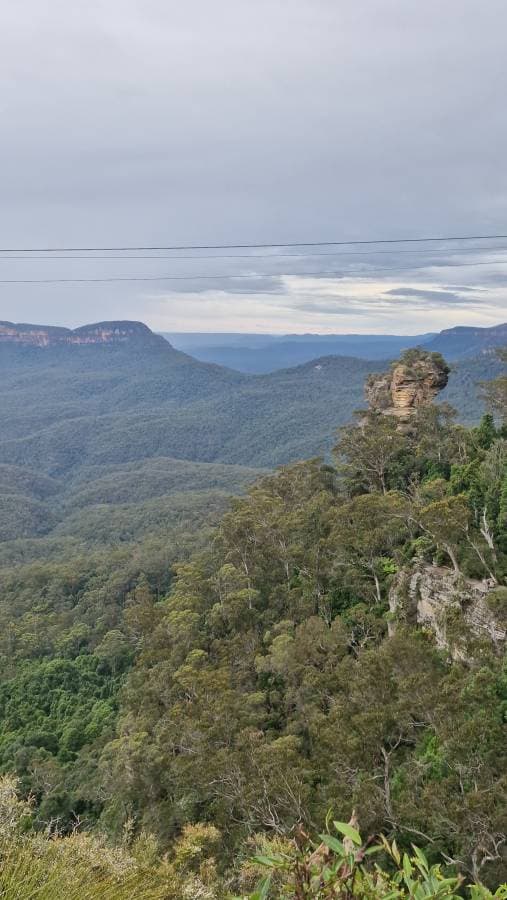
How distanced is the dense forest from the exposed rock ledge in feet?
0.24

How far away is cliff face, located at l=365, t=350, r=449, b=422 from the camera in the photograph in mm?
32781

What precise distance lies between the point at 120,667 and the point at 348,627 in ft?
67.3

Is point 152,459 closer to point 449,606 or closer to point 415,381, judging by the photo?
point 415,381

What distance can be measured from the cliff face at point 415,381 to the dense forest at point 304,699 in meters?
0.29

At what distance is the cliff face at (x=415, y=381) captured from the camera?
32.8 metres

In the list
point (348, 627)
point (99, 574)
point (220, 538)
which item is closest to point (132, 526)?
point (99, 574)

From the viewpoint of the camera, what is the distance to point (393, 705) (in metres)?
13.9

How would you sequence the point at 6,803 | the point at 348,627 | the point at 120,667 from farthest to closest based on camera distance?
1. the point at 120,667
2. the point at 348,627
3. the point at 6,803

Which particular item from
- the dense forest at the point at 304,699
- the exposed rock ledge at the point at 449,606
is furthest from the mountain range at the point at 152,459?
the exposed rock ledge at the point at 449,606

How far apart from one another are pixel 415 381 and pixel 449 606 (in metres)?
18.2

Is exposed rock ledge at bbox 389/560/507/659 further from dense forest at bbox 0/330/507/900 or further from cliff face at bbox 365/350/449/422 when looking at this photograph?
cliff face at bbox 365/350/449/422

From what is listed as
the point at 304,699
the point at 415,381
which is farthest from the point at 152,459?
the point at 304,699

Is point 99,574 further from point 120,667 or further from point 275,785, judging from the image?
point 275,785

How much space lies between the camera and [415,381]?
32.9 meters
